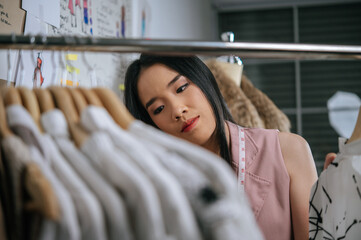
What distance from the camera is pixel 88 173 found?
0.44 meters

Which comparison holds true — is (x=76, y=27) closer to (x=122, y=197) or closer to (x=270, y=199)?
(x=270, y=199)

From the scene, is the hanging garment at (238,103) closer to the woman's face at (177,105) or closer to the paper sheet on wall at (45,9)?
the woman's face at (177,105)

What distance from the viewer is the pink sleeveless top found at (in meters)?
1.13

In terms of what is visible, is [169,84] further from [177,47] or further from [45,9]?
[177,47]

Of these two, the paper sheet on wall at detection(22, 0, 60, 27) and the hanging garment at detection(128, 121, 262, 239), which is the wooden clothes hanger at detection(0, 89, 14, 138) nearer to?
the hanging garment at detection(128, 121, 262, 239)

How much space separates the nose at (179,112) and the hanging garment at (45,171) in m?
0.64

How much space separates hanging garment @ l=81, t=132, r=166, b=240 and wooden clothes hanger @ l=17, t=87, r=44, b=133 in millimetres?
94

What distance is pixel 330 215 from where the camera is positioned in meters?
0.71

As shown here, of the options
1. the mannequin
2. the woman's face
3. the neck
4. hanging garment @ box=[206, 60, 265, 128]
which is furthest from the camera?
the mannequin

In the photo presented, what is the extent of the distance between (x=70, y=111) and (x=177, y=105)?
622 mm

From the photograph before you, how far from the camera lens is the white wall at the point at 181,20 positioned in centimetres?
231

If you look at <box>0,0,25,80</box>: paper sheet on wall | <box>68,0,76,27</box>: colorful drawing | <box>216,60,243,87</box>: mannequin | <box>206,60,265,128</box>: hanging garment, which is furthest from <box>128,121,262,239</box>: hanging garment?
<box>216,60,243,87</box>: mannequin

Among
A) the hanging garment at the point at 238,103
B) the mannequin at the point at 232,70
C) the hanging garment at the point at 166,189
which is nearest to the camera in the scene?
the hanging garment at the point at 166,189

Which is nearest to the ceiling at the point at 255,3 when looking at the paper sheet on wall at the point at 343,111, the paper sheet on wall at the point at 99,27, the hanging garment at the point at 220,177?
the paper sheet on wall at the point at 343,111
